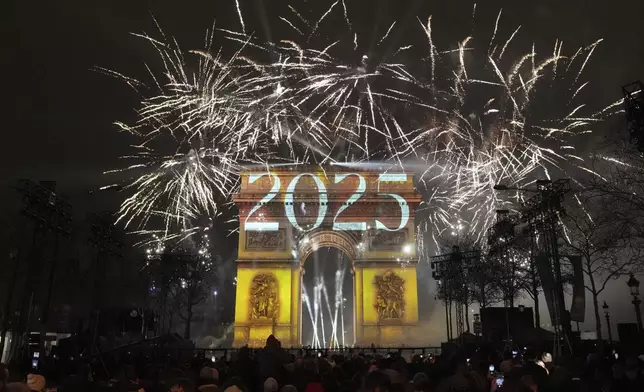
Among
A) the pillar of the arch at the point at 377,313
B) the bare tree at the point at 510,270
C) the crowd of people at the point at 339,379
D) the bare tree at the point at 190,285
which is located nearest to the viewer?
the crowd of people at the point at 339,379

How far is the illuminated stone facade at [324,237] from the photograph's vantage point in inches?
1528

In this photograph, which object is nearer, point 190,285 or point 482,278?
point 482,278

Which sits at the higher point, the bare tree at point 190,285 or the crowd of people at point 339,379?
the bare tree at point 190,285

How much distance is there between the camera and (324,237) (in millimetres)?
43719

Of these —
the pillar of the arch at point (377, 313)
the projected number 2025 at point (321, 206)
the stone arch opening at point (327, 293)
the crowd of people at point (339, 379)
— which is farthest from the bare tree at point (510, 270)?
the stone arch opening at point (327, 293)

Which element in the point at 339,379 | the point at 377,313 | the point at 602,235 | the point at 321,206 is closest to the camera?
the point at 339,379

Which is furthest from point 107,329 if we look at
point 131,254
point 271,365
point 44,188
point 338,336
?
point 338,336

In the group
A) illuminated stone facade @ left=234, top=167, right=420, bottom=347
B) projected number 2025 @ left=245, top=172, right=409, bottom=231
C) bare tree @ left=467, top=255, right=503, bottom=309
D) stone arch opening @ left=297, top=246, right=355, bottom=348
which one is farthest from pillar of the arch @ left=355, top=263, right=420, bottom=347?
stone arch opening @ left=297, top=246, right=355, bottom=348

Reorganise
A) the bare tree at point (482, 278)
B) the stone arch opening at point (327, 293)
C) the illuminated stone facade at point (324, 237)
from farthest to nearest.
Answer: the stone arch opening at point (327, 293), the illuminated stone facade at point (324, 237), the bare tree at point (482, 278)

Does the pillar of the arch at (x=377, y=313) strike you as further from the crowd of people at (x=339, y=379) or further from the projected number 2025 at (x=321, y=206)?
the crowd of people at (x=339, y=379)

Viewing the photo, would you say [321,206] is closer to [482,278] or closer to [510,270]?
[482,278]

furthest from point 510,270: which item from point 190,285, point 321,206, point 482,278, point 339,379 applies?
point 339,379

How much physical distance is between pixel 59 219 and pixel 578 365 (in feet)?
59.1

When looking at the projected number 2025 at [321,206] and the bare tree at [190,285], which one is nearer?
the bare tree at [190,285]
